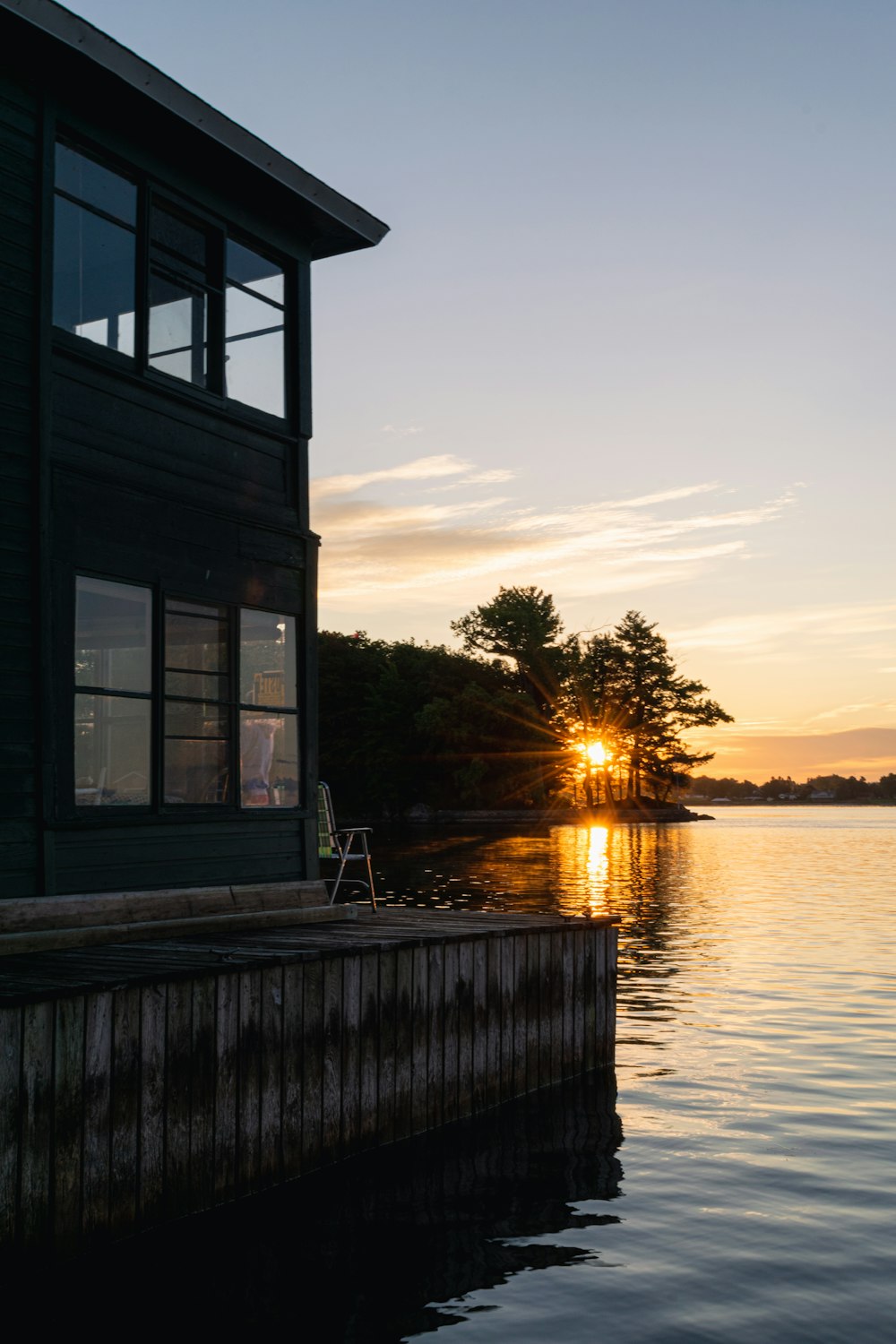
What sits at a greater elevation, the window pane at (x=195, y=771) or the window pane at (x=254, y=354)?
the window pane at (x=254, y=354)

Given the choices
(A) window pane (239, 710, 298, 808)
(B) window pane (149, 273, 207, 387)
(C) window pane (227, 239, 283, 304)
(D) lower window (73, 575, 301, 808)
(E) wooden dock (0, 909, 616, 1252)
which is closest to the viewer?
(E) wooden dock (0, 909, 616, 1252)

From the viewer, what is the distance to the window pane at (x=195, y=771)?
10531 millimetres

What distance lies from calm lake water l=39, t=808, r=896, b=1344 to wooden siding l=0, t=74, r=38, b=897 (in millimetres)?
3075

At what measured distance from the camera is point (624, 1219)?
8.18 meters

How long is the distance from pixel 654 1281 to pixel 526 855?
47.3 meters

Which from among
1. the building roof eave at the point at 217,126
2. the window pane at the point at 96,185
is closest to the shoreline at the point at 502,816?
the building roof eave at the point at 217,126

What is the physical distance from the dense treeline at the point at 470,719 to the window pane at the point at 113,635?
88167mm

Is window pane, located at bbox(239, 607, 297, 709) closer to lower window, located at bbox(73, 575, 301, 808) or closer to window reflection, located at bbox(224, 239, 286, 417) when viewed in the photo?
lower window, located at bbox(73, 575, 301, 808)

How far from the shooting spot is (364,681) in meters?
108

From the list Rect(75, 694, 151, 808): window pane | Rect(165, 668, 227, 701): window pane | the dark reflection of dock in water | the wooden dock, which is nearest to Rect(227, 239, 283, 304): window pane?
Rect(165, 668, 227, 701): window pane

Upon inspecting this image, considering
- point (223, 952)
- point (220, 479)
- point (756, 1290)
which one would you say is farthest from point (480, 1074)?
point (220, 479)

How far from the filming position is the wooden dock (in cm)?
649

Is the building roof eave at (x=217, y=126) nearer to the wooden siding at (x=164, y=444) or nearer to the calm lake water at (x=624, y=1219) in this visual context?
the wooden siding at (x=164, y=444)

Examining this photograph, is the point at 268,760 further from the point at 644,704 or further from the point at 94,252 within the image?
the point at 644,704
